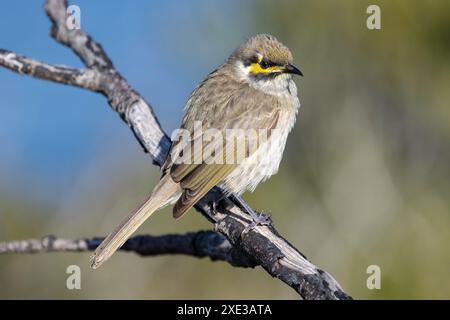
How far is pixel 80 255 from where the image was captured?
682cm

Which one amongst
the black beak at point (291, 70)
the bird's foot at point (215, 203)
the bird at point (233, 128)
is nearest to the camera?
the bird at point (233, 128)

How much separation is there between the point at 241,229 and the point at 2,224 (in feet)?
11.0

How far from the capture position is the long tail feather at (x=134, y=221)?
4746 millimetres

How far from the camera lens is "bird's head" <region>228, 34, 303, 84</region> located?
18.5ft

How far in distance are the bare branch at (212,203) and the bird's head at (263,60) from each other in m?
0.85

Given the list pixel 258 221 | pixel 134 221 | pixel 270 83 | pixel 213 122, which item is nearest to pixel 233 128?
pixel 213 122

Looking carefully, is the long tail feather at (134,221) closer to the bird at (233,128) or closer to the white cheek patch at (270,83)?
the bird at (233,128)

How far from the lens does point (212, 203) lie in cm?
538

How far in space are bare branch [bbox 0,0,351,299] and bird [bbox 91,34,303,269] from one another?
0.58 ft

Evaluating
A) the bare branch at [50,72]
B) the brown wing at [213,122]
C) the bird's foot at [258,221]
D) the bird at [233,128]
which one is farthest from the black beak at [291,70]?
the bare branch at [50,72]

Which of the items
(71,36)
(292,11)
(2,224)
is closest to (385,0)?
(292,11)

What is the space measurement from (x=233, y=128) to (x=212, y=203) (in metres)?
0.60

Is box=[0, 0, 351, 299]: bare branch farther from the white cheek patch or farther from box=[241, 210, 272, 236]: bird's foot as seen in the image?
the white cheek patch

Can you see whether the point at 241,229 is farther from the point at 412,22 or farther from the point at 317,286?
the point at 412,22
